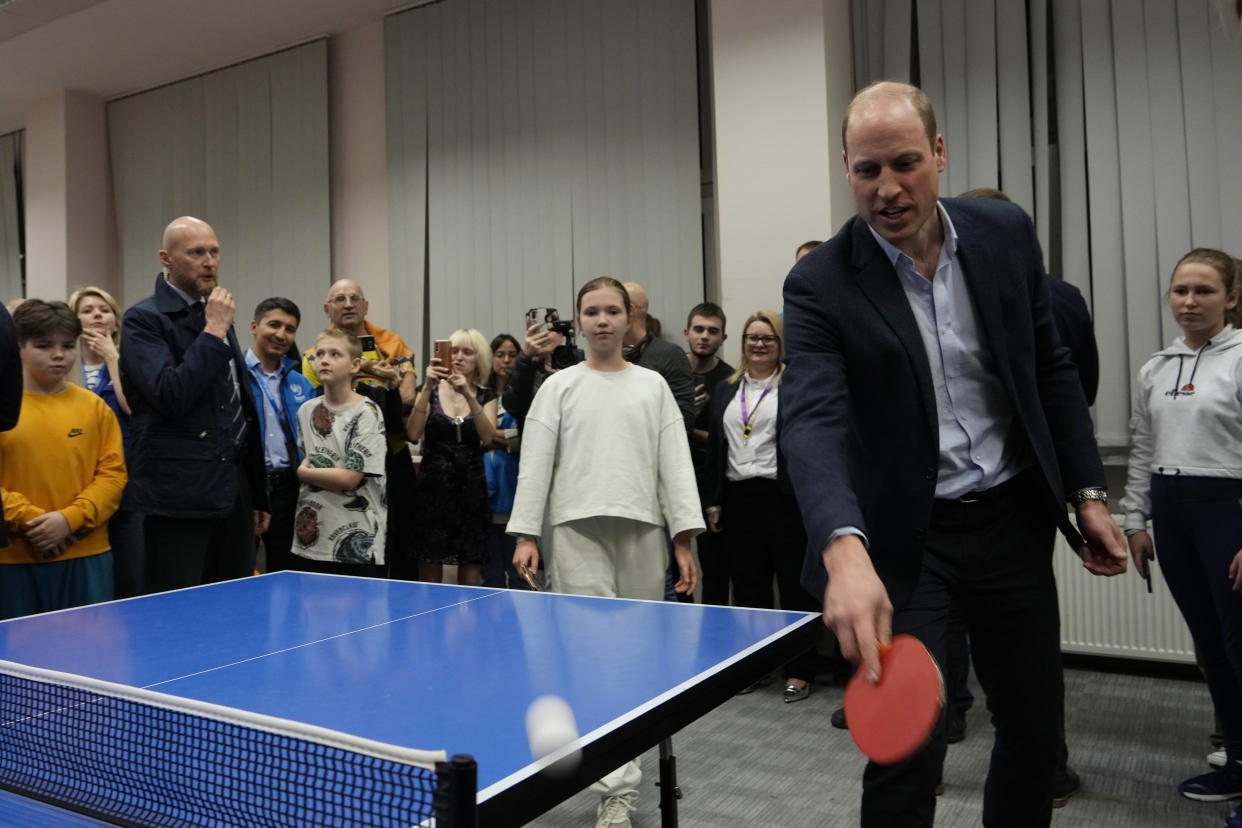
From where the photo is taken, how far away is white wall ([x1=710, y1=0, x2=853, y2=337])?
500 cm

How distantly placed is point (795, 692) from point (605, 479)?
68.3 inches

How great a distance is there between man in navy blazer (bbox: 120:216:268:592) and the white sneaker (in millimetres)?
1599

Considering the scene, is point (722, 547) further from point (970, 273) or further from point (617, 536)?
point (970, 273)

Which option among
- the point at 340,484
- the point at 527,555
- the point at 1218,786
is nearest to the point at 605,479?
the point at 527,555

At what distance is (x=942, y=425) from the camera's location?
1.80m

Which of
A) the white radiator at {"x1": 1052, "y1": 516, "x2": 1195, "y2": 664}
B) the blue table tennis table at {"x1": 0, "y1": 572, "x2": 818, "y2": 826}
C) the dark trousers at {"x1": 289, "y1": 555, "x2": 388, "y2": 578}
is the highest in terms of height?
the blue table tennis table at {"x1": 0, "y1": 572, "x2": 818, "y2": 826}

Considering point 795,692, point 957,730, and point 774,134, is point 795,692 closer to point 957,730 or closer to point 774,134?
point 957,730

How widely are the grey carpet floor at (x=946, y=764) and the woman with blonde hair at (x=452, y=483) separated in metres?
1.33

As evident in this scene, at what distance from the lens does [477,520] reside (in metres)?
4.54

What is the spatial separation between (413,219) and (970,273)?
18.1 ft

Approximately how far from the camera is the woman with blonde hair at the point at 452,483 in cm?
452

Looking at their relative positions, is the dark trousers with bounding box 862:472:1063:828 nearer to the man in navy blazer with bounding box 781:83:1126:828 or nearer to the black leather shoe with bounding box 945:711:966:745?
the man in navy blazer with bounding box 781:83:1126:828

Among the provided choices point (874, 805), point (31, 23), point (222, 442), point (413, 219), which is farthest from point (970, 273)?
point (31, 23)

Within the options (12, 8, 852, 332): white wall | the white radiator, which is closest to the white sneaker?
the white radiator
